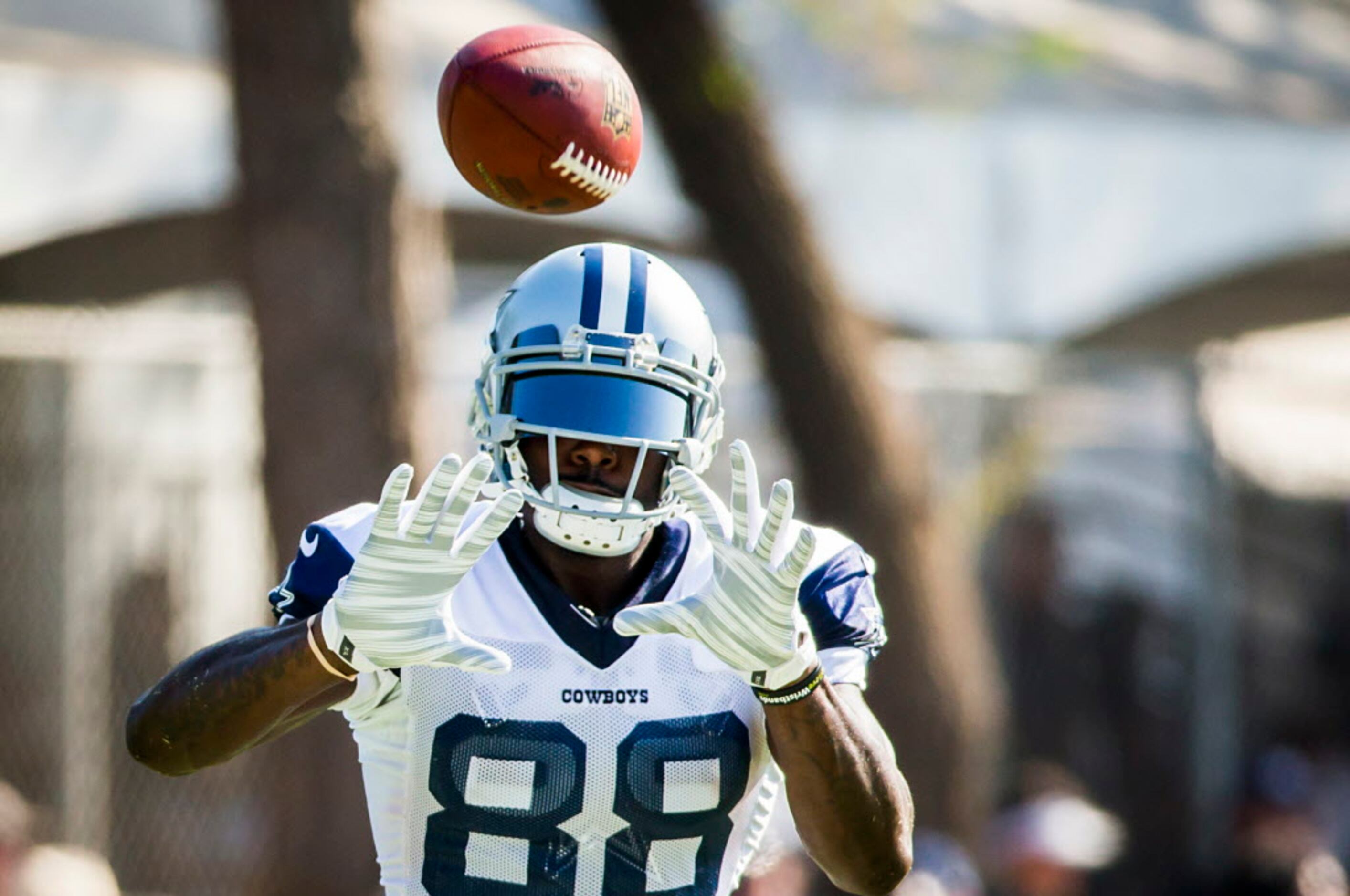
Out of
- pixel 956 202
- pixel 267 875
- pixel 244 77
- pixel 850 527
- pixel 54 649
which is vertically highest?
pixel 956 202

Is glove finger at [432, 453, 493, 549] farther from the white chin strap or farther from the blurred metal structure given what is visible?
the blurred metal structure

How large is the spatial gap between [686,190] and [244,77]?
1.98m

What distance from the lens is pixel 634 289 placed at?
286cm

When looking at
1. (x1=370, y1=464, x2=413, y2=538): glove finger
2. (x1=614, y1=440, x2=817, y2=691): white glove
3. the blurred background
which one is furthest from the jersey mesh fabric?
the blurred background

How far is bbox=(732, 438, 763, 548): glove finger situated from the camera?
8.25 feet

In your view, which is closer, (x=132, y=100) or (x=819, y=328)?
(x=819, y=328)

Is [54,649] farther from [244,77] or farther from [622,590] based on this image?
[622,590]

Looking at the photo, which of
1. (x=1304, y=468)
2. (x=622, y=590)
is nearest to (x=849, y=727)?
(x=622, y=590)

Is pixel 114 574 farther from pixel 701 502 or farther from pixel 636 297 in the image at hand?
pixel 701 502

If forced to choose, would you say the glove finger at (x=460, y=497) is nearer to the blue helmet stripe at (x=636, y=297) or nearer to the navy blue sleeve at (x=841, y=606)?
the blue helmet stripe at (x=636, y=297)

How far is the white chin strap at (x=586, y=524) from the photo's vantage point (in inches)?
106

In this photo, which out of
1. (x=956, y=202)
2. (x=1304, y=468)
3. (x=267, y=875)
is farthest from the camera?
(x=956, y=202)

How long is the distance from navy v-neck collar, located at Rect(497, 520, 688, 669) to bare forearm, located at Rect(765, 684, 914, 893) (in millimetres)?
255

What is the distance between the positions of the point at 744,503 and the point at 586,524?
0.89 ft
